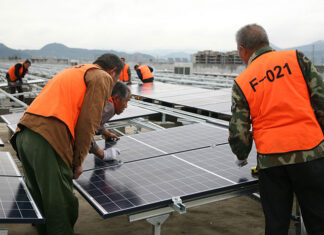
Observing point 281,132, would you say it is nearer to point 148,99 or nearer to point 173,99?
point 173,99

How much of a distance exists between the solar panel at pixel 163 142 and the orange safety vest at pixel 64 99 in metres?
0.96

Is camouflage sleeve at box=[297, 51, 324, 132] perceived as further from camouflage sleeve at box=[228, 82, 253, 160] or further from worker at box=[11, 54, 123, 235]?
A: worker at box=[11, 54, 123, 235]

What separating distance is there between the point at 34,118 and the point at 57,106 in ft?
0.71

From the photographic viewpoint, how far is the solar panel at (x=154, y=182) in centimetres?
295

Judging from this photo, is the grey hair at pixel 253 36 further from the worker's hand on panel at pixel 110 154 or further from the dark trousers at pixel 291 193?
the worker's hand on panel at pixel 110 154

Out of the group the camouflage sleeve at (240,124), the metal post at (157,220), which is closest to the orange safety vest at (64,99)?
the metal post at (157,220)

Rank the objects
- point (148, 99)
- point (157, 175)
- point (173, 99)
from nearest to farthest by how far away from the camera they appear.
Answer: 1. point (157, 175)
2. point (173, 99)
3. point (148, 99)

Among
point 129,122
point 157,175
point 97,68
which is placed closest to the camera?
point 97,68

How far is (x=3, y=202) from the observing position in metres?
2.88

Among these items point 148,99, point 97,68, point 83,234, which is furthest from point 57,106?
point 148,99

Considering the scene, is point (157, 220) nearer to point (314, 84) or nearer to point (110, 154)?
point (110, 154)

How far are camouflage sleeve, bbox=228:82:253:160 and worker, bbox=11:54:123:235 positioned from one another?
108cm

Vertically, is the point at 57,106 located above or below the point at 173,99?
above

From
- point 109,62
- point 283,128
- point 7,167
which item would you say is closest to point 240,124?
point 283,128
